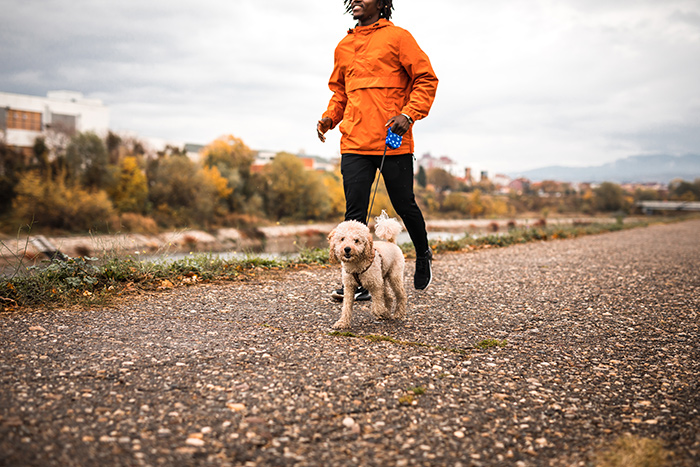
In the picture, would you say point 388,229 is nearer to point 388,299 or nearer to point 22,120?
point 388,299

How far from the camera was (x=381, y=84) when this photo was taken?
13.1ft

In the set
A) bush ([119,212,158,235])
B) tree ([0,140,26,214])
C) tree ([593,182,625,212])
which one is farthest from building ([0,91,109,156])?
tree ([593,182,625,212])

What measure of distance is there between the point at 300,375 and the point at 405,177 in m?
2.15

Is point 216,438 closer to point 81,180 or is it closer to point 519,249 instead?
point 519,249

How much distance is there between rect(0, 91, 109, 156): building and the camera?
4330 centimetres

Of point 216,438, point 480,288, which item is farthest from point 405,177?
point 216,438

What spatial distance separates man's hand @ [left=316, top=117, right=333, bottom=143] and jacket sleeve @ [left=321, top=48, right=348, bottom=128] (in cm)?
4

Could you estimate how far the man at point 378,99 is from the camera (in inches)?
155

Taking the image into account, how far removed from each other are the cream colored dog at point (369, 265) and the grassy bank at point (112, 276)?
2.06m

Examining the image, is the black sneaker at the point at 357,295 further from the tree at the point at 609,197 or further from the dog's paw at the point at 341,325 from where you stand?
the tree at the point at 609,197

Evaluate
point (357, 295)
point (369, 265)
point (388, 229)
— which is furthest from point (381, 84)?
point (357, 295)

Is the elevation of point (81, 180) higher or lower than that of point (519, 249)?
higher

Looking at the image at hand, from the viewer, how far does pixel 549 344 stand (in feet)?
11.0

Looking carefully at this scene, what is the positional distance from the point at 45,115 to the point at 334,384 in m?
56.1
